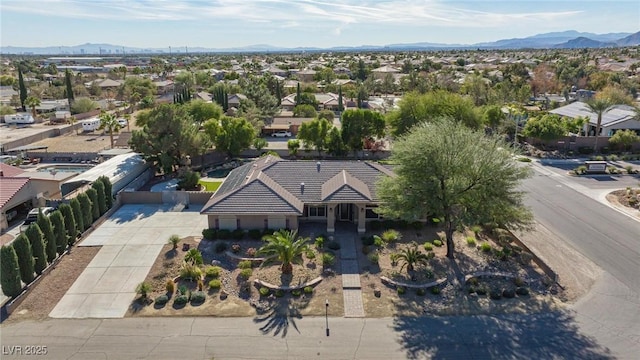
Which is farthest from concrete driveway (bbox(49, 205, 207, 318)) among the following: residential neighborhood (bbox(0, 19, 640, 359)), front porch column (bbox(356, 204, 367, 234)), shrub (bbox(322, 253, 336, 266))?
front porch column (bbox(356, 204, 367, 234))

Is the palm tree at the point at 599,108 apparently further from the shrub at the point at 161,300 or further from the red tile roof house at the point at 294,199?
the shrub at the point at 161,300

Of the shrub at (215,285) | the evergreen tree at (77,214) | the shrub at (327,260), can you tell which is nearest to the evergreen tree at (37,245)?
the evergreen tree at (77,214)

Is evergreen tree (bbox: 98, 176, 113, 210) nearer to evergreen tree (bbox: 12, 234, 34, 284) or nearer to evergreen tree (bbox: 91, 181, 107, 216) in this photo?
evergreen tree (bbox: 91, 181, 107, 216)

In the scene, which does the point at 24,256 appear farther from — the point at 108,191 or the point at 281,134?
the point at 281,134

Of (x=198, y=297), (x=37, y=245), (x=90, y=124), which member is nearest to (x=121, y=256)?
(x=37, y=245)

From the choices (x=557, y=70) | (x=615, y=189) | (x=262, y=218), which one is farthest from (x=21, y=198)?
(x=557, y=70)
